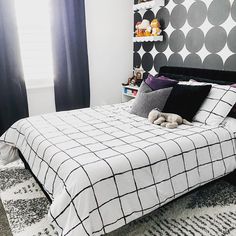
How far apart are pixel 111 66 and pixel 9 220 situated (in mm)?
2784

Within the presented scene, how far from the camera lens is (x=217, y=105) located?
228 centimetres

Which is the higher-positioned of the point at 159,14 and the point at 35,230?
the point at 159,14

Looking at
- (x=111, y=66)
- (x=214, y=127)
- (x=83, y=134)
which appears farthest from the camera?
(x=111, y=66)

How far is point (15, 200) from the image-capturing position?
213cm

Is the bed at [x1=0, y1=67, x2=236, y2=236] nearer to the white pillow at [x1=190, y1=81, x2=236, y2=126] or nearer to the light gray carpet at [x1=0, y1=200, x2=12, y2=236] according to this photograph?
the white pillow at [x1=190, y1=81, x2=236, y2=126]

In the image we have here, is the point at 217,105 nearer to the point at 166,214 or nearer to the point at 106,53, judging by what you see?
the point at 166,214

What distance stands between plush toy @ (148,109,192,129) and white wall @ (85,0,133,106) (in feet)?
5.95

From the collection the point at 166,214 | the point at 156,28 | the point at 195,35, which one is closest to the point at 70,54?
the point at 156,28

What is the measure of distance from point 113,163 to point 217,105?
49.6 inches

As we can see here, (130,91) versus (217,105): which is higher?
(217,105)

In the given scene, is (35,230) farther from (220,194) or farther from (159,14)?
(159,14)

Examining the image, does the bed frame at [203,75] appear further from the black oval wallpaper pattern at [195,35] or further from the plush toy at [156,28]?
the plush toy at [156,28]

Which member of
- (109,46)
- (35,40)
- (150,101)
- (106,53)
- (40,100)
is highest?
(35,40)

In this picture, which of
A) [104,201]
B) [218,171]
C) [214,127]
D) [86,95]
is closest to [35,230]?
[104,201]
